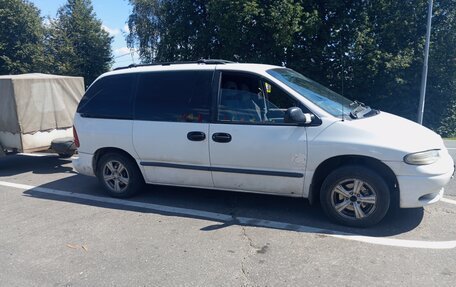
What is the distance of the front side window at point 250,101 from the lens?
4.71 metres

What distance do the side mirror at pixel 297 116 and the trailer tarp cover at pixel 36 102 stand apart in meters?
5.60

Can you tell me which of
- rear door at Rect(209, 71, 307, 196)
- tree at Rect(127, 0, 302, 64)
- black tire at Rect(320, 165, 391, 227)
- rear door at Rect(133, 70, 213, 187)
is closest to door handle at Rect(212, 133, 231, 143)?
rear door at Rect(209, 71, 307, 196)

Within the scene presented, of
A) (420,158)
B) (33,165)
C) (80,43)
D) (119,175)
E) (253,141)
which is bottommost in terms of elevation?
(33,165)

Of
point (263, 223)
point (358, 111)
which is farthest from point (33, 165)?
point (358, 111)

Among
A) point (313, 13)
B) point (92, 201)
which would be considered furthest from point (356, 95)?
point (92, 201)

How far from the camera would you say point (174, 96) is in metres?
5.23

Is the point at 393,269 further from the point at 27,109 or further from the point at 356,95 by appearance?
the point at 356,95

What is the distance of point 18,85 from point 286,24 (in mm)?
14341

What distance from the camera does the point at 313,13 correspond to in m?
19.6

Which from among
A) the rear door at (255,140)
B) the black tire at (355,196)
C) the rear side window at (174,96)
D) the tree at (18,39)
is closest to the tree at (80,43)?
the tree at (18,39)

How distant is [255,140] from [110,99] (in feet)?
7.91

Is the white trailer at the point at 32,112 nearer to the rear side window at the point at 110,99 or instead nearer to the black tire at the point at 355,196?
the rear side window at the point at 110,99

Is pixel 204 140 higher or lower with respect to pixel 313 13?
lower

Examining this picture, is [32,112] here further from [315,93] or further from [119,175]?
[315,93]
